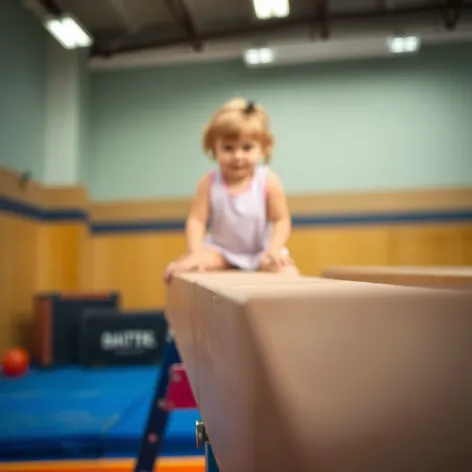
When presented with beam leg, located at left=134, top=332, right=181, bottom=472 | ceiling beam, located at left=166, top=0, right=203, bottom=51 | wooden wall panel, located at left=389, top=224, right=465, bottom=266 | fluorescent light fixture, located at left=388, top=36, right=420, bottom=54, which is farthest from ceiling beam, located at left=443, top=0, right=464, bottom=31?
beam leg, located at left=134, top=332, right=181, bottom=472

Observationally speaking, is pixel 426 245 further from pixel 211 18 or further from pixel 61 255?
pixel 61 255

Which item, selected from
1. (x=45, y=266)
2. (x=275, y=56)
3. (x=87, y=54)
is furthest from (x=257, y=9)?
(x=45, y=266)

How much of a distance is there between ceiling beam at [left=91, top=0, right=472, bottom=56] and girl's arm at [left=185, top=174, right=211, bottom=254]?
291cm

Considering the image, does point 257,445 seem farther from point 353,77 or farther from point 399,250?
point 353,77

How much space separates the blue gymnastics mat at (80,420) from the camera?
175 centimetres

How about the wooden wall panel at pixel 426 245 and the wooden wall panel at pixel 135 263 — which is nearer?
the wooden wall panel at pixel 426 245

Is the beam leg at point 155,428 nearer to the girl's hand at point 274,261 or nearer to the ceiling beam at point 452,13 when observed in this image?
the girl's hand at point 274,261

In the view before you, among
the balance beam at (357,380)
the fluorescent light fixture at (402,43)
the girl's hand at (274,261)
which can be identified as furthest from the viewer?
the fluorescent light fixture at (402,43)

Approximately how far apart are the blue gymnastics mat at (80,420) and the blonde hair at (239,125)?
3.35 ft

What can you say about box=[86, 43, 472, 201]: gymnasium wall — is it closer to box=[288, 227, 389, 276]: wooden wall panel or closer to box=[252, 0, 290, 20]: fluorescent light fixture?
box=[288, 227, 389, 276]: wooden wall panel

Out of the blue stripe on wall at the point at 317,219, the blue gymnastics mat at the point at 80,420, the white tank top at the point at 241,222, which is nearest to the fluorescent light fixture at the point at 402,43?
the blue stripe on wall at the point at 317,219

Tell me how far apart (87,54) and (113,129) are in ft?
2.20

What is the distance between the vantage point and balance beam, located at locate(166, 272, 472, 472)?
242 millimetres

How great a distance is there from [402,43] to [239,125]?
125 inches
